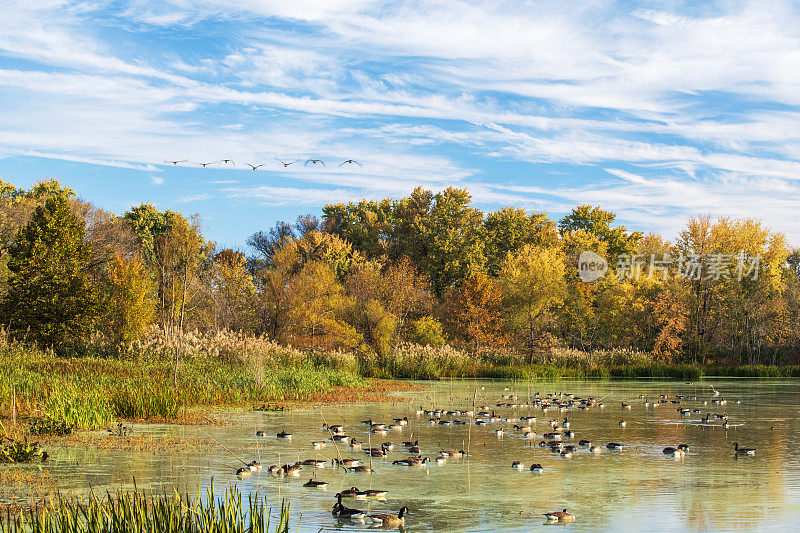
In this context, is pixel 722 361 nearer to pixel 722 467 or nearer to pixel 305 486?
pixel 722 467

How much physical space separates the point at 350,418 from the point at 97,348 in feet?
58.9

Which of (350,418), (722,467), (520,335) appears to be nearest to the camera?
(722,467)

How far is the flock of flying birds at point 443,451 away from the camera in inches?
379

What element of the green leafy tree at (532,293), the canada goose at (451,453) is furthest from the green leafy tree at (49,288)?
the green leafy tree at (532,293)

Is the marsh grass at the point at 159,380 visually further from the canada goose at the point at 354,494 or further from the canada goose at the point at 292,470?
the canada goose at the point at 354,494

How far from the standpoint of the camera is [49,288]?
38.7m

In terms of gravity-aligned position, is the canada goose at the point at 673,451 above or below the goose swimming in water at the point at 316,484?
below

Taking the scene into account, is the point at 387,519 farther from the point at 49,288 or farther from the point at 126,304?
the point at 126,304

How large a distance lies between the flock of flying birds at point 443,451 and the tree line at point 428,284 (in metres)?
22.3

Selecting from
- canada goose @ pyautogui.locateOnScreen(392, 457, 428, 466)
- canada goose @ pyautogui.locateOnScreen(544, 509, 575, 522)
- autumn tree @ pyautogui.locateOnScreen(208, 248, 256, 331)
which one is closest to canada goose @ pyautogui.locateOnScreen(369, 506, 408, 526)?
canada goose @ pyautogui.locateOnScreen(544, 509, 575, 522)

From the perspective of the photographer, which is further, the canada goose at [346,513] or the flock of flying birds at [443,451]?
the flock of flying birds at [443,451]

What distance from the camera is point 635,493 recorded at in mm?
11523

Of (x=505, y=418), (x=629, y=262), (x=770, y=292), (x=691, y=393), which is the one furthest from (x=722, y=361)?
(x=505, y=418)

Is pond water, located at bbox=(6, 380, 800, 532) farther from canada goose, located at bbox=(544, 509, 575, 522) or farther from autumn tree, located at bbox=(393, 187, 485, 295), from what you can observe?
autumn tree, located at bbox=(393, 187, 485, 295)
